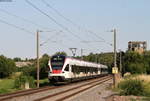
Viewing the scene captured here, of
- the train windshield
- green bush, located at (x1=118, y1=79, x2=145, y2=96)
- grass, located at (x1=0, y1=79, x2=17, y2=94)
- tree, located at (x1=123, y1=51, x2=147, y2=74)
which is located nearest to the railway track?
grass, located at (x1=0, y1=79, x2=17, y2=94)

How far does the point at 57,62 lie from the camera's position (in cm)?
4309

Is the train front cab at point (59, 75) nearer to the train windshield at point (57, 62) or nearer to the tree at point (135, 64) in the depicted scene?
the train windshield at point (57, 62)

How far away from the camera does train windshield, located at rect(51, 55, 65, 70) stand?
1690 inches

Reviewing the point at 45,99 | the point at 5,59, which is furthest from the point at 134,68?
the point at 5,59

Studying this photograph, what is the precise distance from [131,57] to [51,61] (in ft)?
126

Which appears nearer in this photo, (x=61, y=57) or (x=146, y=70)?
(x=61, y=57)

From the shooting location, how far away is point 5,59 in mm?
119750

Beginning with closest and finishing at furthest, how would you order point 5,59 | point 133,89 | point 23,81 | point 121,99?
1. point 121,99
2. point 133,89
3. point 23,81
4. point 5,59

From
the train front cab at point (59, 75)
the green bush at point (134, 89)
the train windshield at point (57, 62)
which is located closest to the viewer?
the green bush at point (134, 89)

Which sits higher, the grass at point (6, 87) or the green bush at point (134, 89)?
the green bush at point (134, 89)

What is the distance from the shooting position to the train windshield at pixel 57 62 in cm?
4294

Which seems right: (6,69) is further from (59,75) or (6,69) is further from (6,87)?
(59,75)

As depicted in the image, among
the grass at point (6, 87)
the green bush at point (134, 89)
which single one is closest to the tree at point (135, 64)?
the grass at point (6, 87)

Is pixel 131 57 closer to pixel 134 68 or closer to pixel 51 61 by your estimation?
pixel 134 68
